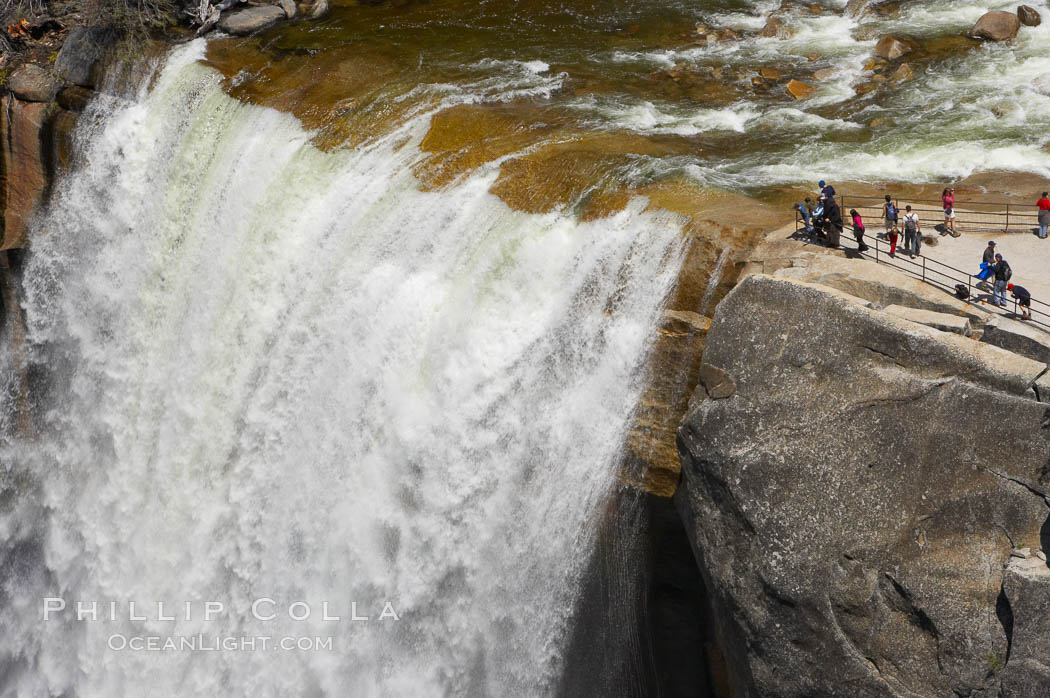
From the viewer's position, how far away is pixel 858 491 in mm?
14719

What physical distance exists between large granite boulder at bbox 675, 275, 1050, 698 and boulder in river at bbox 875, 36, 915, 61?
47.1 feet

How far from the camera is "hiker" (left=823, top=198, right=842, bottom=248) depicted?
56.6 ft

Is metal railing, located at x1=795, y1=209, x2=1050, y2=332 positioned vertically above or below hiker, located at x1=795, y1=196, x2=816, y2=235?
below

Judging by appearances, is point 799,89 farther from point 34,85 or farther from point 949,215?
point 34,85

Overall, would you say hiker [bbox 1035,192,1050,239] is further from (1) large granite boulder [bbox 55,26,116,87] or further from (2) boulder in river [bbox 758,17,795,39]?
(1) large granite boulder [bbox 55,26,116,87]

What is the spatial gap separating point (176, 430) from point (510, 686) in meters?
10.3

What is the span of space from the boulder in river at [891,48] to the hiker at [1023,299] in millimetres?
13719

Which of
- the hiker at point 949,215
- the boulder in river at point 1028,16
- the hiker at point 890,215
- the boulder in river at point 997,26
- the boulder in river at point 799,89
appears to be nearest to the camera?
the hiker at point 890,215

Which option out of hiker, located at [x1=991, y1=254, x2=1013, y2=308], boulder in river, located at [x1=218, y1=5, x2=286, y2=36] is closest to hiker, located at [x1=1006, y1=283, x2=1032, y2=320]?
hiker, located at [x1=991, y1=254, x2=1013, y2=308]

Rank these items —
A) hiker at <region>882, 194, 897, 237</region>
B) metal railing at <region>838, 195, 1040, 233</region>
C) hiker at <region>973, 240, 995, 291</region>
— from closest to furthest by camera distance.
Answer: hiker at <region>973, 240, 995, 291</region> < hiker at <region>882, 194, 897, 237</region> < metal railing at <region>838, 195, 1040, 233</region>

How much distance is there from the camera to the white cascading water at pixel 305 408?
59.9ft

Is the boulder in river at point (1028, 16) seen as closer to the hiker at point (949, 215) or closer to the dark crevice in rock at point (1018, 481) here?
the hiker at point (949, 215)

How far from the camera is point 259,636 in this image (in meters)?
21.3

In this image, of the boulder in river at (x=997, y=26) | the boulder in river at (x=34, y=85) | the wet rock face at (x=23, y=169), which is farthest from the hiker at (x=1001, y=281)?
the boulder in river at (x=34, y=85)
